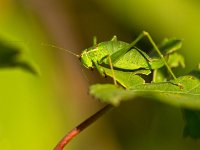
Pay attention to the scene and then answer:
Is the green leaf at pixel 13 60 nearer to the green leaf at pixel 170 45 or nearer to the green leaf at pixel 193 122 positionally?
the green leaf at pixel 170 45

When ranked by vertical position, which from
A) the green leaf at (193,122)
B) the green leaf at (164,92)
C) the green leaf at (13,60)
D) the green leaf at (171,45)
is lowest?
the green leaf at (193,122)

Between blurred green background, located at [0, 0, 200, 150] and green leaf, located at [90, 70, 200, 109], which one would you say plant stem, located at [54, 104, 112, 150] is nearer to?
green leaf, located at [90, 70, 200, 109]

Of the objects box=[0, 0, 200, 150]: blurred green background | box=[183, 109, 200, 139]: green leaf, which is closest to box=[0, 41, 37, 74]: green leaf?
box=[0, 0, 200, 150]: blurred green background

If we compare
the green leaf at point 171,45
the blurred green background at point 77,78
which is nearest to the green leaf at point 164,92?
the green leaf at point 171,45

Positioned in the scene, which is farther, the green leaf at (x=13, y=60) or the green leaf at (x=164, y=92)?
the green leaf at (x=13, y=60)

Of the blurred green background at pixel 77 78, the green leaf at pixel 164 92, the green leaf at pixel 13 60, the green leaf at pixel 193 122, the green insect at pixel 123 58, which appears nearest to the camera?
the green leaf at pixel 164 92

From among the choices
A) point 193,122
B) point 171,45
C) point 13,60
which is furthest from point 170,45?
point 13,60

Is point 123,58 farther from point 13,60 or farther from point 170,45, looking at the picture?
point 13,60
